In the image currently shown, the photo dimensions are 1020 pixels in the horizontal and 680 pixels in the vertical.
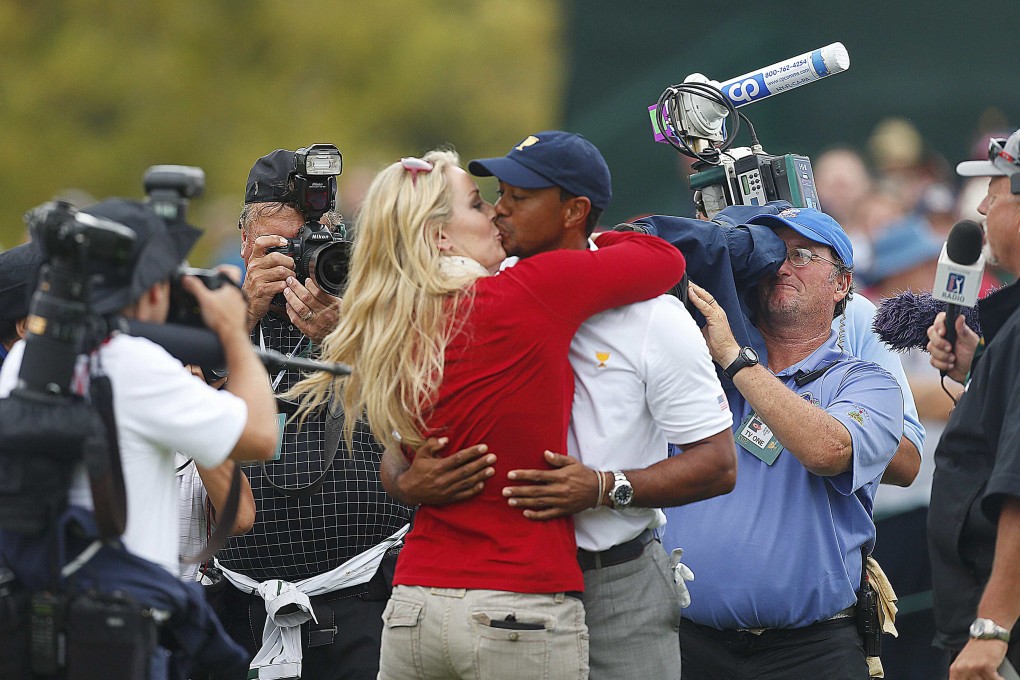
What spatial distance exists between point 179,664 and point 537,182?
4.38 ft

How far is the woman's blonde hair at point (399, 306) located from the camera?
2.88m

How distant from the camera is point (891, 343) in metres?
3.88

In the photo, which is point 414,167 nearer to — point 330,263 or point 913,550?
point 330,263

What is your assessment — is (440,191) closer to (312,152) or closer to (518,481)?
(518,481)

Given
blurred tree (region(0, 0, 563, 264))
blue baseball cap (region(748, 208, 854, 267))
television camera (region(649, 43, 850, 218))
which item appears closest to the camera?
blue baseball cap (region(748, 208, 854, 267))

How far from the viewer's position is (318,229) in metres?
3.82

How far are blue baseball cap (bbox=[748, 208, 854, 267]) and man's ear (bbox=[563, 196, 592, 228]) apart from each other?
3.17ft

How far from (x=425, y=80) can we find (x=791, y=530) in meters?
6.54

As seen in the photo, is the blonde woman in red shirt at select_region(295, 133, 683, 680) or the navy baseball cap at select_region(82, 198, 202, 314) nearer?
the navy baseball cap at select_region(82, 198, 202, 314)

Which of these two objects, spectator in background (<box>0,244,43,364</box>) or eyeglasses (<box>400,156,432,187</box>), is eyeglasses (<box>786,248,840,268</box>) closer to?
eyeglasses (<box>400,156,432,187</box>)

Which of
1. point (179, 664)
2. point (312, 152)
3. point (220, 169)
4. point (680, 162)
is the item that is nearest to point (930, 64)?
point (680, 162)

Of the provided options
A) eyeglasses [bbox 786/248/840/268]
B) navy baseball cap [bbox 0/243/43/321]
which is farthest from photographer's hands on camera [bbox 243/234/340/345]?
eyeglasses [bbox 786/248/840/268]

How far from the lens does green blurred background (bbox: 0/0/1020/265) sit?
27.0 ft

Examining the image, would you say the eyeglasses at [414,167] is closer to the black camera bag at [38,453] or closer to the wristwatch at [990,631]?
the black camera bag at [38,453]
